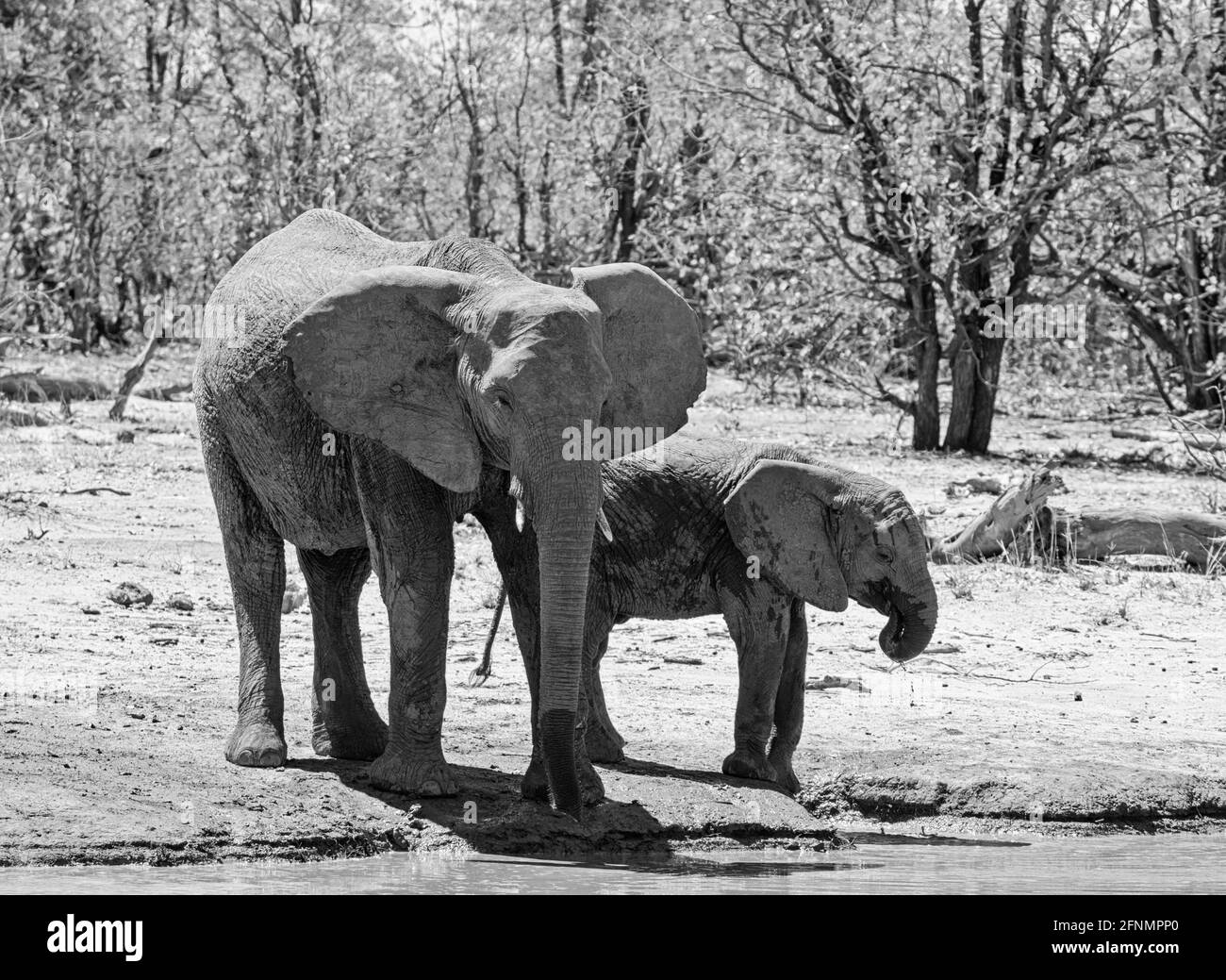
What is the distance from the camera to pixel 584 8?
23.9 meters

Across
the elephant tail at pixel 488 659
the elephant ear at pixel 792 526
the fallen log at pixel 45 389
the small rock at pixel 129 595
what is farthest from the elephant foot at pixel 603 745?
the fallen log at pixel 45 389

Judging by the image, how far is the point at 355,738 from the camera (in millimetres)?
7180

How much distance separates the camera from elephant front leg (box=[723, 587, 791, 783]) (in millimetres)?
7070

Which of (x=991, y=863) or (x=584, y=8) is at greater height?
(x=584, y=8)

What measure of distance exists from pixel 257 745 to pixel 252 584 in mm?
634

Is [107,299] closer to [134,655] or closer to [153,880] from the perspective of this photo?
[134,655]

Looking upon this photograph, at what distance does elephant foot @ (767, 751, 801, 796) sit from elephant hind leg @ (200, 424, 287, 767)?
1798mm

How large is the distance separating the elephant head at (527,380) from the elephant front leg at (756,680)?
1.00 m

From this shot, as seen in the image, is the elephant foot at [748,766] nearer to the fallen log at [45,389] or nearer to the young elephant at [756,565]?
the young elephant at [756,565]

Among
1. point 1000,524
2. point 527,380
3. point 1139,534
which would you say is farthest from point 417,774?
point 1139,534

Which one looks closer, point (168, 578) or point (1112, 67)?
point (168, 578)

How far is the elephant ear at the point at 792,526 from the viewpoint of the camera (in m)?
7.12

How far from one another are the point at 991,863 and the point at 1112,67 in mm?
11796
